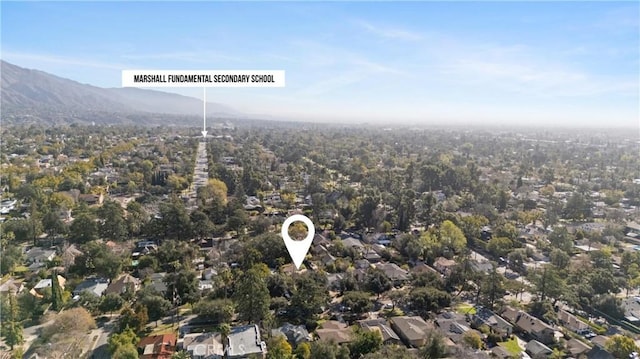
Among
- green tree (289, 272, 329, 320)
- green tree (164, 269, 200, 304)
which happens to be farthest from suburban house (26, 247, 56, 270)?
green tree (289, 272, 329, 320)

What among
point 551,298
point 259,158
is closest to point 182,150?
point 259,158

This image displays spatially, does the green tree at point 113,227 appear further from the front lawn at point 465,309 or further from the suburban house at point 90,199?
the front lawn at point 465,309

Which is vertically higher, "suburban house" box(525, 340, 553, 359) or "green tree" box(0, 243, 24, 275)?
"green tree" box(0, 243, 24, 275)

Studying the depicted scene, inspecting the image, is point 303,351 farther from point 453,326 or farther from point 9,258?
point 9,258

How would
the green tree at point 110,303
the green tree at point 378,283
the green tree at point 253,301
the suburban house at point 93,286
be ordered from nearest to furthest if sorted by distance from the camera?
the green tree at point 253,301
the green tree at point 110,303
the suburban house at point 93,286
the green tree at point 378,283

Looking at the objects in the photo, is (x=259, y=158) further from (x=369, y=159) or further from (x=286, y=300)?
(x=286, y=300)

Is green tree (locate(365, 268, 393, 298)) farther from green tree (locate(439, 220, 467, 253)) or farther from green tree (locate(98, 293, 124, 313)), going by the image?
green tree (locate(98, 293, 124, 313))

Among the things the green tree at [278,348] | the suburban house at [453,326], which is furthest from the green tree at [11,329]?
the suburban house at [453,326]
